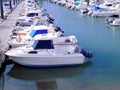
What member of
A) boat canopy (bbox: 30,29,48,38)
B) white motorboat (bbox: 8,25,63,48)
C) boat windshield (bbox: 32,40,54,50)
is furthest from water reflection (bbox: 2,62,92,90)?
boat canopy (bbox: 30,29,48,38)

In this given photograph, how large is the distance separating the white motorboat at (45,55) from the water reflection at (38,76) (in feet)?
1.54

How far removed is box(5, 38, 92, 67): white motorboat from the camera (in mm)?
22672

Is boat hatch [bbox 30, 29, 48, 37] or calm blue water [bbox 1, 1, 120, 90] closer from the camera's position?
calm blue water [bbox 1, 1, 120, 90]

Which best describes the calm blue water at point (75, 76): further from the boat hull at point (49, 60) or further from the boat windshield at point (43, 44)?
the boat windshield at point (43, 44)

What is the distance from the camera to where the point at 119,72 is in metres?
22.9

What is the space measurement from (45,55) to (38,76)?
159cm

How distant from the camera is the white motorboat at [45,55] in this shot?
2267cm

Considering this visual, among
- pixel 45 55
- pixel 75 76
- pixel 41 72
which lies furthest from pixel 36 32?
pixel 75 76

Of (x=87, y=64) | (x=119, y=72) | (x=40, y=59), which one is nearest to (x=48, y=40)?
(x=40, y=59)

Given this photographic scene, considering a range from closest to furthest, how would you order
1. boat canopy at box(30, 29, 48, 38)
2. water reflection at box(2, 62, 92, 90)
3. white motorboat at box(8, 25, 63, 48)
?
water reflection at box(2, 62, 92, 90)
white motorboat at box(8, 25, 63, 48)
boat canopy at box(30, 29, 48, 38)

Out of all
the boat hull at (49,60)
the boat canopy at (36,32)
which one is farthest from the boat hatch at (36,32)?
the boat hull at (49,60)

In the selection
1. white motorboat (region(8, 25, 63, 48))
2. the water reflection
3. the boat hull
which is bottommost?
the water reflection

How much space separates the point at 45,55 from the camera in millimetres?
22750

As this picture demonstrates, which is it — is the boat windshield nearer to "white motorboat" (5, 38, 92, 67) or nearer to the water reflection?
"white motorboat" (5, 38, 92, 67)
